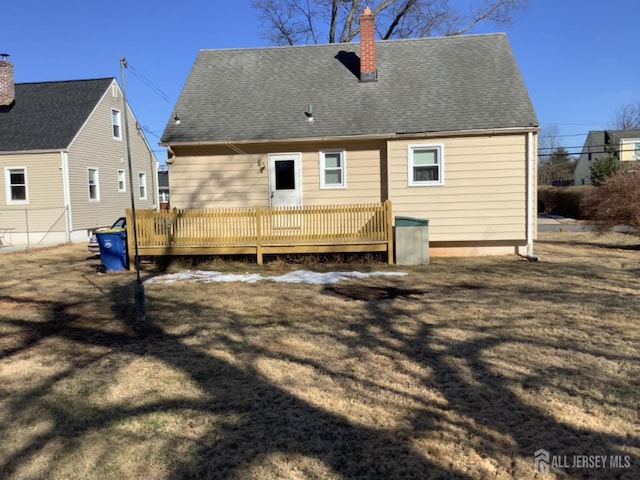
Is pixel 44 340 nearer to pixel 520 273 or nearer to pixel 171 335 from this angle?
pixel 171 335

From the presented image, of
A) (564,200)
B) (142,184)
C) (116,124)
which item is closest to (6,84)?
(116,124)

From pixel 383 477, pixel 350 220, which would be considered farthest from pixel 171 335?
pixel 350 220

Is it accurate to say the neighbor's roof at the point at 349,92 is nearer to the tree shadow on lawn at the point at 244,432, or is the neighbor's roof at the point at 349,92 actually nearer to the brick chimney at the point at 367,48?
the brick chimney at the point at 367,48

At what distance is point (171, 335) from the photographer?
226 inches

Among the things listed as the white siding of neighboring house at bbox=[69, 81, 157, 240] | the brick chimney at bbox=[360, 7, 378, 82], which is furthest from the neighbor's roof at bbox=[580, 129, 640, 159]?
the white siding of neighboring house at bbox=[69, 81, 157, 240]

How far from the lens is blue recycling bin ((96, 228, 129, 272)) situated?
1070 centimetres

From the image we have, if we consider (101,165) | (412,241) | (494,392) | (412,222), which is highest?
(101,165)

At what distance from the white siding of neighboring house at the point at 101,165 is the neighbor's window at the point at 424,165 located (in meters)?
11.5

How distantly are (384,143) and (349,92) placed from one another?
7.02ft

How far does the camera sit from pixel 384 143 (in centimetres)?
1232

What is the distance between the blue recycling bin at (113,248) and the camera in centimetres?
1070

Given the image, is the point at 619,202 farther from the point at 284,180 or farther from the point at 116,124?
the point at 116,124

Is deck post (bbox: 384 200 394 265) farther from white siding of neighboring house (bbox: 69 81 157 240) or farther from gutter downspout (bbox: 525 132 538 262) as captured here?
white siding of neighboring house (bbox: 69 81 157 240)

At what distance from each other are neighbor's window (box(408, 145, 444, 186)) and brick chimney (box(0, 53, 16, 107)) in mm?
17609
